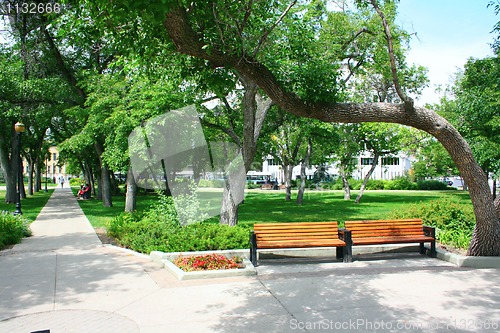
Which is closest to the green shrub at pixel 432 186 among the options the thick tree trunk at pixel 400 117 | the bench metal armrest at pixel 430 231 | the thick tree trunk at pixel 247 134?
the thick tree trunk at pixel 247 134

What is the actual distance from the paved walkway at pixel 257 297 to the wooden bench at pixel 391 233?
1.38 ft

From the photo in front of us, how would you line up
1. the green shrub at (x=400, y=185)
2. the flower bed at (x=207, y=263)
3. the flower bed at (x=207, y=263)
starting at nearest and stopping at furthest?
the flower bed at (x=207, y=263) < the flower bed at (x=207, y=263) < the green shrub at (x=400, y=185)

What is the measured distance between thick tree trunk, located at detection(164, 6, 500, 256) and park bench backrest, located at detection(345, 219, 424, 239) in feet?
4.16

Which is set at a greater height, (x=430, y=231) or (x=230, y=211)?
(x=230, y=211)

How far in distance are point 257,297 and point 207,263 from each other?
1.76m

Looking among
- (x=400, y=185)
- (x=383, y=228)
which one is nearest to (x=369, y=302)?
(x=383, y=228)

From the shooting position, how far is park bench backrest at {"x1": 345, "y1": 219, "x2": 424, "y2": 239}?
9242mm

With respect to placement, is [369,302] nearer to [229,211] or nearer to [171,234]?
[171,234]

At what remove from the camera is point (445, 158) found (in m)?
43.1

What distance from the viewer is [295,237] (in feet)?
28.7

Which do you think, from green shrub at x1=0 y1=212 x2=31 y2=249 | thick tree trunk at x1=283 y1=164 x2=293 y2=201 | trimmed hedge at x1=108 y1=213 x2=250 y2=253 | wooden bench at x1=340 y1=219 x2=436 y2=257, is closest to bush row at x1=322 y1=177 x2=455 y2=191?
thick tree trunk at x1=283 y1=164 x2=293 y2=201

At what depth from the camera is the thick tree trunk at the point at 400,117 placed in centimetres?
791

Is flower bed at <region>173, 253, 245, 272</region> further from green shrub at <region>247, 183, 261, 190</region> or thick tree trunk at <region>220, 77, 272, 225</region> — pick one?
green shrub at <region>247, 183, 261, 190</region>

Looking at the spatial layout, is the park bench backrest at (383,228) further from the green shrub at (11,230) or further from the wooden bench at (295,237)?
the green shrub at (11,230)
